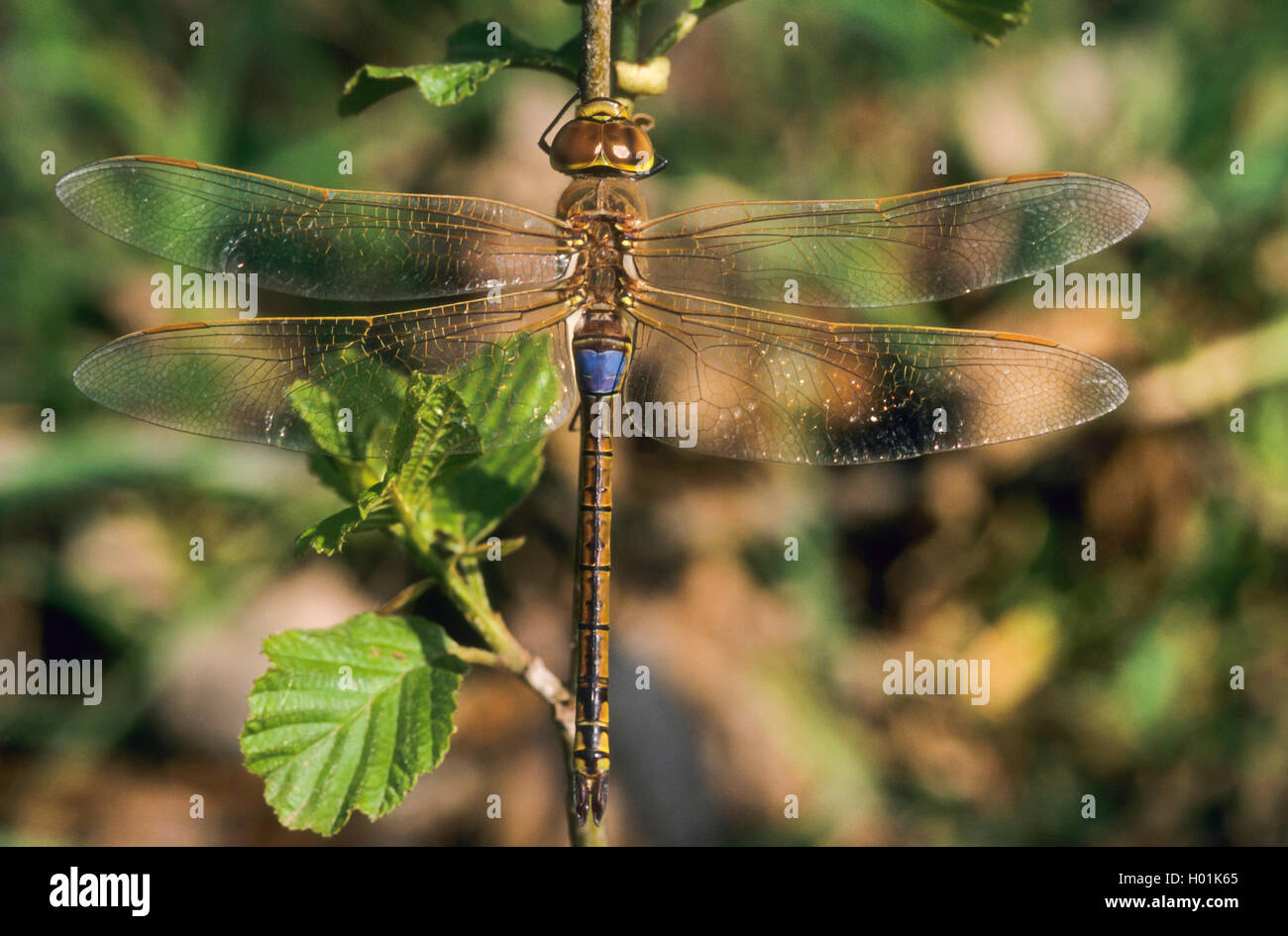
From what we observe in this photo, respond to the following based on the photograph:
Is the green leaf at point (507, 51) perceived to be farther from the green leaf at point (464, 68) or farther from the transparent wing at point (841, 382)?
the transparent wing at point (841, 382)

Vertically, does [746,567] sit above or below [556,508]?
below

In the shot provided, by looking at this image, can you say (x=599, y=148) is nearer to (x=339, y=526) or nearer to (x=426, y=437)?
(x=426, y=437)

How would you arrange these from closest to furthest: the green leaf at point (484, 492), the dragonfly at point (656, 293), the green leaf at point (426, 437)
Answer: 1. the green leaf at point (426, 437)
2. the green leaf at point (484, 492)
3. the dragonfly at point (656, 293)

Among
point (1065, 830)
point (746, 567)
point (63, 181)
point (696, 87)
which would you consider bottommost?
point (1065, 830)

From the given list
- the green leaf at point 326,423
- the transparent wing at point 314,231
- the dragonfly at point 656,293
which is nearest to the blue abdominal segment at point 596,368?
the dragonfly at point 656,293

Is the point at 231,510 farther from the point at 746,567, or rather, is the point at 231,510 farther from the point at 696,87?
the point at 696,87

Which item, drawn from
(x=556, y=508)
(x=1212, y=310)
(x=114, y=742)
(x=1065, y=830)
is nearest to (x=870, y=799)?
(x=1065, y=830)
